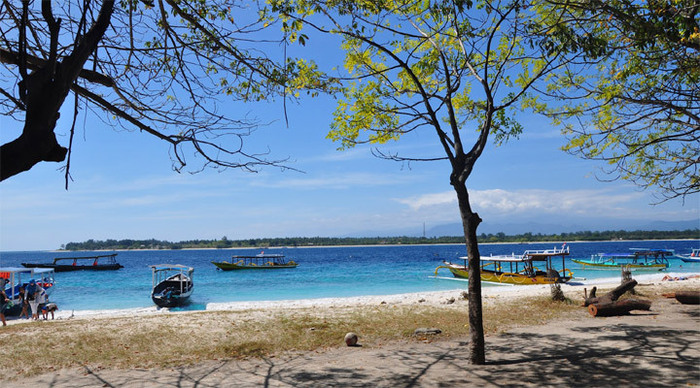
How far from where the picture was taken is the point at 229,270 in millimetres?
64750

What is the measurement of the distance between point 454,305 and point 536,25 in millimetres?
9888

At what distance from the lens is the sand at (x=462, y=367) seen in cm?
659

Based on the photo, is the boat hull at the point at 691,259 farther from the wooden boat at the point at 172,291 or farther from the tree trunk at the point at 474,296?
the tree trunk at the point at 474,296

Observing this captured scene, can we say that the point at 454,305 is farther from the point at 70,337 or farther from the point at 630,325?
the point at 70,337

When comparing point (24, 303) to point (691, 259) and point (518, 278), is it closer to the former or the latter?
point (518, 278)

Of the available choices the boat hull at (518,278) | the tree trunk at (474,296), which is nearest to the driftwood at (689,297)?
the tree trunk at (474,296)

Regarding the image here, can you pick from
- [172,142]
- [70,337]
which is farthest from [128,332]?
[172,142]

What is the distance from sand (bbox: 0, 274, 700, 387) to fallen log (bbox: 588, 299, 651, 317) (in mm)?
2098

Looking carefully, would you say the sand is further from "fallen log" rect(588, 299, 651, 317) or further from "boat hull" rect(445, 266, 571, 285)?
"boat hull" rect(445, 266, 571, 285)

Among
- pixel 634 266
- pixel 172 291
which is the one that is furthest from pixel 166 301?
pixel 634 266

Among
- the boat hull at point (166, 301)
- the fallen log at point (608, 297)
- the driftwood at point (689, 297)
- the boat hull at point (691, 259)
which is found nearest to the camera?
the fallen log at point (608, 297)

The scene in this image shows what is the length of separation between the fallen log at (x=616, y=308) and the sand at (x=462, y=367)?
210 cm

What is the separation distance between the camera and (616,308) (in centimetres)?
1196

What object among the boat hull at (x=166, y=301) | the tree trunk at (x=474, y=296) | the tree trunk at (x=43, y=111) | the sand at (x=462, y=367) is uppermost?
the tree trunk at (x=43, y=111)
